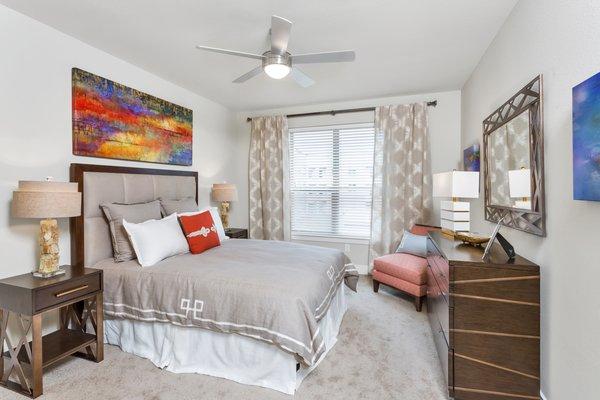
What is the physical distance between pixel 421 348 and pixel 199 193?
130 inches

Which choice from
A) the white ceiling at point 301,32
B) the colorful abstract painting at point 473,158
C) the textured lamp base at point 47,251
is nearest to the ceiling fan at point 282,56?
the white ceiling at point 301,32

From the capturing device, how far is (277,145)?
→ 4684 millimetres

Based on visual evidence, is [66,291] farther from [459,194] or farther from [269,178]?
[459,194]

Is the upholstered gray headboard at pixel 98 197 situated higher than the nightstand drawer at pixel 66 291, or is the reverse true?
the upholstered gray headboard at pixel 98 197

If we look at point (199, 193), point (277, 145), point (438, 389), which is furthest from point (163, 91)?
point (438, 389)

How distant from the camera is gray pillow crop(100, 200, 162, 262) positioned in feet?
8.36

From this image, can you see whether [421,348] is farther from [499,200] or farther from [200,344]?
[200,344]

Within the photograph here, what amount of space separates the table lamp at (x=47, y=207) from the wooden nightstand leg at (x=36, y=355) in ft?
1.16

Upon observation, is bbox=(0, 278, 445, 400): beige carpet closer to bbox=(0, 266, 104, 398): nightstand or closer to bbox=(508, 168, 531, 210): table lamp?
bbox=(0, 266, 104, 398): nightstand

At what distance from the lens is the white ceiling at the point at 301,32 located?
7.06 ft

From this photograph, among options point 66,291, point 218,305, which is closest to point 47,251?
point 66,291

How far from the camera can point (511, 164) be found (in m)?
2.15

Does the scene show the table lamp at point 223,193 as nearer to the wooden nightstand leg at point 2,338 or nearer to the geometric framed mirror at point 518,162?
the wooden nightstand leg at point 2,338

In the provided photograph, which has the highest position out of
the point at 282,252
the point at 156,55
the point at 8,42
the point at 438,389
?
the point at 156,55
